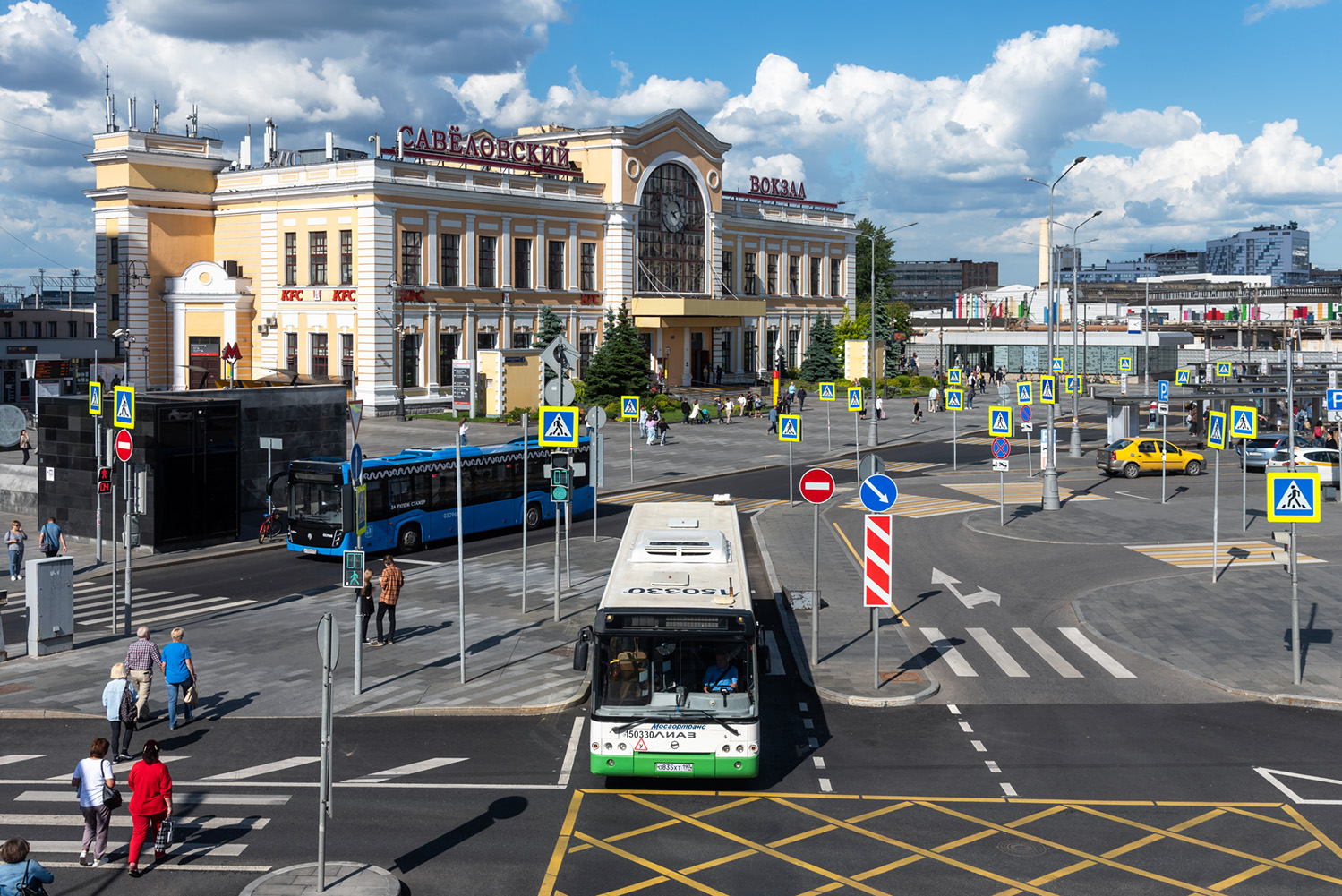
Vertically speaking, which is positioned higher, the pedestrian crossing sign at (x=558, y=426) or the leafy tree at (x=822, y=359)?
the leafy tree at (x=822, y=359)

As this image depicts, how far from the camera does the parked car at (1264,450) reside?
4884 centimetres

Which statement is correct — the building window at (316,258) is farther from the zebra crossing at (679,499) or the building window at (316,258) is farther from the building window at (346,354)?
the zebra crossing at (679,499)

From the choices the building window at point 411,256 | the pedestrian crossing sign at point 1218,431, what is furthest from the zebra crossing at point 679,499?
the building window at point 411,256

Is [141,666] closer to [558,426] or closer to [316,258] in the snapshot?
[558,426]

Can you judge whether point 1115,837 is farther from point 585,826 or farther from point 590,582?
point 590,582

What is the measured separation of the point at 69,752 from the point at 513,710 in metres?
6.12

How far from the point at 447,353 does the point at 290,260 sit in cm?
1054

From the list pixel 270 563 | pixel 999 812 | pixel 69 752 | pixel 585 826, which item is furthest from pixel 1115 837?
pixel 270 563

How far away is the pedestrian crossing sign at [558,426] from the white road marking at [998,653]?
8.70 metres

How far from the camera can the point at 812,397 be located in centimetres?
9238

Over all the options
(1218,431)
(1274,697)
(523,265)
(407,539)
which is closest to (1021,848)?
(1274,697)

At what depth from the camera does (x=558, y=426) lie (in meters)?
25.5

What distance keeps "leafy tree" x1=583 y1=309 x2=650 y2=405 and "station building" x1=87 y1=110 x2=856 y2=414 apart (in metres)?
3.72

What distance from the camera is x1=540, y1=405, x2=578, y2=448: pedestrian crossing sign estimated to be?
82.3 feet
